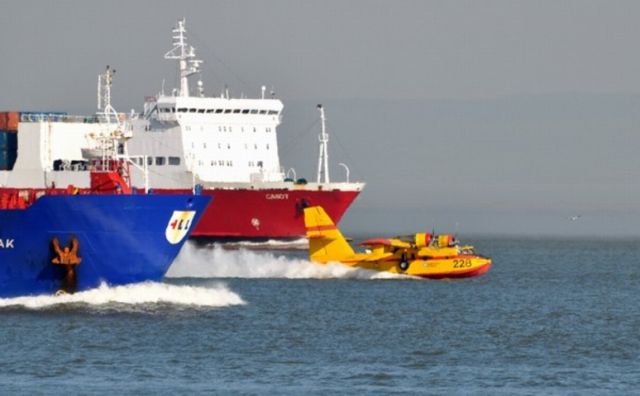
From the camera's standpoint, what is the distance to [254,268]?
243 ft

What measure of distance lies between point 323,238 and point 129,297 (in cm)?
1954

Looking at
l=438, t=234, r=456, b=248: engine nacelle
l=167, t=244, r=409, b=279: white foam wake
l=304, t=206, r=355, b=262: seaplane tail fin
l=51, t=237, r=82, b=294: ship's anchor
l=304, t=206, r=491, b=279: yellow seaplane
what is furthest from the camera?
l=167, t=244, r=409, b=279: white foam wake

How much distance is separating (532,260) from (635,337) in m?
58.6

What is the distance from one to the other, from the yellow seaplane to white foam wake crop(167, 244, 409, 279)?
39 centimetres

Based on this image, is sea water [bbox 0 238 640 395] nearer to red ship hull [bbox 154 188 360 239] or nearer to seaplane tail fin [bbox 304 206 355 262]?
seaplane tail fin [bbox 304 206 355 262]

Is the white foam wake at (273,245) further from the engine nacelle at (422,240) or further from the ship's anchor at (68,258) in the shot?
the ship's anchor at (68,258)

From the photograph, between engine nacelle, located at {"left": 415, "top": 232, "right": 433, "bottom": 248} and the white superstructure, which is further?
the white superstructure

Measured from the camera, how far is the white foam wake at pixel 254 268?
67.8 meters

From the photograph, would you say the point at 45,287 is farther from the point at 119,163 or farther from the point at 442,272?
the point at 442,272

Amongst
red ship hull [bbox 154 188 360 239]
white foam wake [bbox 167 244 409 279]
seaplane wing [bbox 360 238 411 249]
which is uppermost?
red ship hull [bbox 154 188 360 239]

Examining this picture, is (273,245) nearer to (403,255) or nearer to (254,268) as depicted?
(254,268)

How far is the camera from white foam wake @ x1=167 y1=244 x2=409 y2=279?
6781 centimetres

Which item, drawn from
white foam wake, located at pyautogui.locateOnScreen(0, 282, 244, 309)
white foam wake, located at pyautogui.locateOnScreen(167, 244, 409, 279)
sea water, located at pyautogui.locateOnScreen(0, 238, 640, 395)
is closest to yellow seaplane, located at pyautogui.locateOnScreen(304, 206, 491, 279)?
white foam wake, located at pyautogui.locateOnScreen(167, 244, 409, 279)

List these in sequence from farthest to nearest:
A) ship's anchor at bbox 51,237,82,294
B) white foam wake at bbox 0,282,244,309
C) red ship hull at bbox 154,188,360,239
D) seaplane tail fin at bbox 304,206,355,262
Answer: red ship hull at bbox 154,188,360,239, seaplane tail fin at bbox 304,206,355,262, white foam wake at bbox 0,282,244,309, ship's anchor at bbox 51,237,82,294
